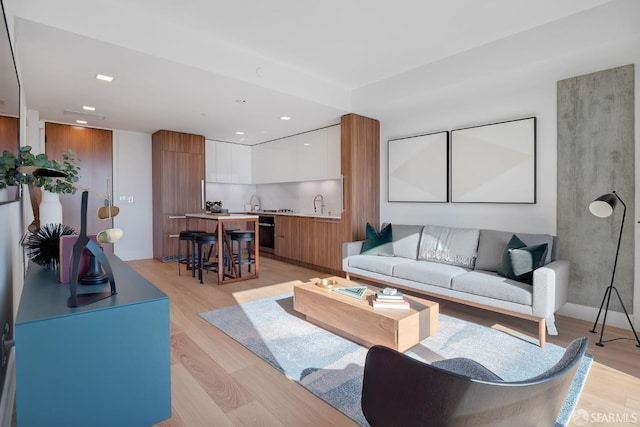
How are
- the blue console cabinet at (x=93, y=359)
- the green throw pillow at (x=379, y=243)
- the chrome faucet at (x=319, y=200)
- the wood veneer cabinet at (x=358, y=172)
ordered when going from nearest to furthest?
the blue console cabinet at (x=93, y=359) → the green throw pillow at (x=379, y=243) → the wood veneer cabinet at (x=358, y=172) → the chrome faucet at (x=319, y=200)

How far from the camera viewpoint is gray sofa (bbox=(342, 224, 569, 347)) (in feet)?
9.02

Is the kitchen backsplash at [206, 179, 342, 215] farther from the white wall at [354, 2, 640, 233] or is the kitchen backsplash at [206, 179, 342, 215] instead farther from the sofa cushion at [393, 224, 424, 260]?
the sofa cushion at [393, 224, 424, 260]

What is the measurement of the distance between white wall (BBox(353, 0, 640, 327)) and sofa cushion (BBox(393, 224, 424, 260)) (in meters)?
0.40

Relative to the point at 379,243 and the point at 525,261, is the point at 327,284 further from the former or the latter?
the point at 525,261

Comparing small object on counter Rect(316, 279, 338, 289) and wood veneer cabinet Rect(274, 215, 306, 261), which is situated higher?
A: wood veneer cabinet Rect(274, 215, 306, 261)

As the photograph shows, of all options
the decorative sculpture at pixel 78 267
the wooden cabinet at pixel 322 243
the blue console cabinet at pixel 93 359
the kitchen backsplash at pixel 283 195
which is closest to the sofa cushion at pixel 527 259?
the wooden cabinet at pixel 322 243

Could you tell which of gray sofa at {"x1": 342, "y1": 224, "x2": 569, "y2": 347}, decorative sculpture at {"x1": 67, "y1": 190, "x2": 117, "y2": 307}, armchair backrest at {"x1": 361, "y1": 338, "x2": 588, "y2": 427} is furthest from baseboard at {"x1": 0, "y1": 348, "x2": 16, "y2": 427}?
gray sofa at {"x1": 342, "y1": 224, "x2": 569, "y2": 347}

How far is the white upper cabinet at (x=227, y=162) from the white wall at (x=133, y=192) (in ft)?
3.71

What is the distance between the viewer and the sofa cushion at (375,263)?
390 cm

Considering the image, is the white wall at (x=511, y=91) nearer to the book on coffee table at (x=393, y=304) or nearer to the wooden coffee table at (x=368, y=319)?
the wooden coffee table at (x=368, y=319)

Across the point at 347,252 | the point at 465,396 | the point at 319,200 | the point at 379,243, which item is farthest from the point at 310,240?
the point at 465,396

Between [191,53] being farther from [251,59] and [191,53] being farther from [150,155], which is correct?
[150,155]

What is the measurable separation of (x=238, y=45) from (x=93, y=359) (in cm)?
315

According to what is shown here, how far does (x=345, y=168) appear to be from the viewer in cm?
495
